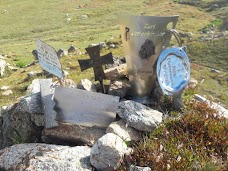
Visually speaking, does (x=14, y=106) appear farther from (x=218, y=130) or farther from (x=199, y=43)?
(x=199, y=43)

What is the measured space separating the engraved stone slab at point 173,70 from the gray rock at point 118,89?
111 centimetres

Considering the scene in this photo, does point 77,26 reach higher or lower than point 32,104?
lower

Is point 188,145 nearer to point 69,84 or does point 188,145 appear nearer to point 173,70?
point 173,70

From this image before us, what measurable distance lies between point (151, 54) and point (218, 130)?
2710mm

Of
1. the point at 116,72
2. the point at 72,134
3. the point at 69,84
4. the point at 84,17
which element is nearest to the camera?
the point at 72,134

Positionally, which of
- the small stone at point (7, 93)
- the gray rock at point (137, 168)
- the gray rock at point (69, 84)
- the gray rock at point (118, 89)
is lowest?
the small stone at point (7, 93)

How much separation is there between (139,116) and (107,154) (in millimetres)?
1638

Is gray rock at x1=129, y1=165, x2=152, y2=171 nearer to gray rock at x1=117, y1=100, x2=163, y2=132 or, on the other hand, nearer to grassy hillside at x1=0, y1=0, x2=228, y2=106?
gray rock at x1=117, y1=100, x2=163, y2=132

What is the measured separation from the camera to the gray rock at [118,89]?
878cm

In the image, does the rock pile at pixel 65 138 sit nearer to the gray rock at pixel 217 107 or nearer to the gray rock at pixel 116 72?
the gray rock at pixel 116 72

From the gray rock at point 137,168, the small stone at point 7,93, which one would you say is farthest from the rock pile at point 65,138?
the small stone at point 7,93

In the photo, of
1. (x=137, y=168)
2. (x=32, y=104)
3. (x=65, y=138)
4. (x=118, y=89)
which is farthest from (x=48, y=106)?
(x=137, y=168)

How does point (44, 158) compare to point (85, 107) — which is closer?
point (44, 158)

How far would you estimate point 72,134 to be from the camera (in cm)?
783
